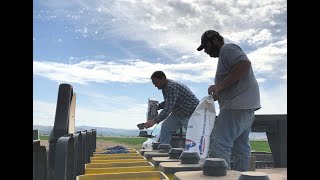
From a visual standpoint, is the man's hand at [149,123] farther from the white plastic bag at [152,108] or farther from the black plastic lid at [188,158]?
the black plastic lid at [188,158]

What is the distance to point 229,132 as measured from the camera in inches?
116

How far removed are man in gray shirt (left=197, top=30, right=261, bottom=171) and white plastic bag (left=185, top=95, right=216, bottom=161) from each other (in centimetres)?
5

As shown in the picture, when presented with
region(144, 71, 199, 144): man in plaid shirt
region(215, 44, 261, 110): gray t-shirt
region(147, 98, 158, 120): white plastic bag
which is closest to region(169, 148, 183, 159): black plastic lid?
region(215, 44, 261, 110): gray t-shirt

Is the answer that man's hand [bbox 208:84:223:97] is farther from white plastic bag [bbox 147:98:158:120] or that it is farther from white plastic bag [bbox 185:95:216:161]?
white plastic bag [bbox 147:98:158:120]

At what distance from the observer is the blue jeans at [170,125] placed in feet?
17.1

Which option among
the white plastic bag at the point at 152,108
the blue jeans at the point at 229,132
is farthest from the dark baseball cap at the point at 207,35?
the white plastic bag at the point at 152,108

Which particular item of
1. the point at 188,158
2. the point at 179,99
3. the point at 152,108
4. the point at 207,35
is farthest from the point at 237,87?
the point at 152,108

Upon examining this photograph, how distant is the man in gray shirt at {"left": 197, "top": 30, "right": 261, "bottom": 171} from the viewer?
2961 mm

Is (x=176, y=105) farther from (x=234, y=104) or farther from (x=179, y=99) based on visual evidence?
(x=234, y=104)

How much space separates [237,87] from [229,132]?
39 cm

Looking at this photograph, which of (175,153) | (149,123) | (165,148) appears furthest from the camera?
(149,123)
